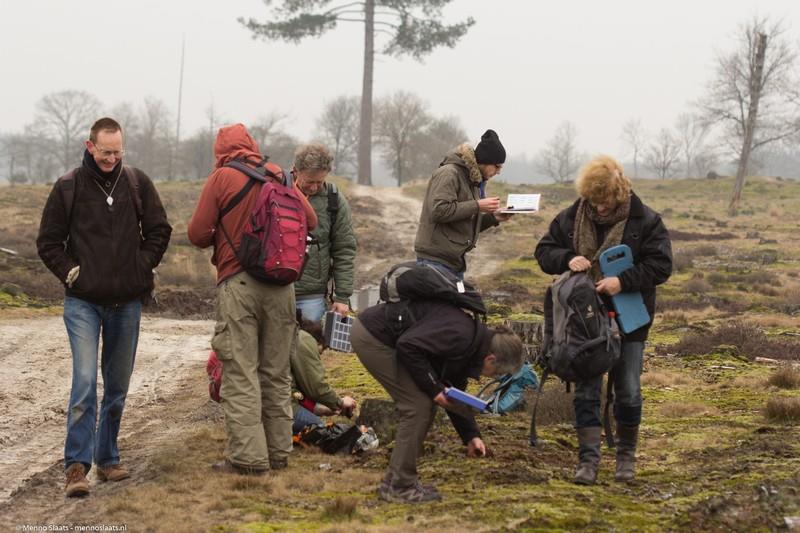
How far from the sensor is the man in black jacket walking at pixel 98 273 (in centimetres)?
564

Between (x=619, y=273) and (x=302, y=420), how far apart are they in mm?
2673

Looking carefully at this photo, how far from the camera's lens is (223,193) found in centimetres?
580

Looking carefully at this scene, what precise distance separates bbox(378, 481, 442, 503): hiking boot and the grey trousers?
0.03 metres

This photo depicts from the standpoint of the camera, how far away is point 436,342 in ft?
16.6

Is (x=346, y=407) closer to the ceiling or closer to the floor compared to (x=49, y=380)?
closer to the ceiling

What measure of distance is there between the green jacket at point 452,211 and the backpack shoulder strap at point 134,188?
206 cm

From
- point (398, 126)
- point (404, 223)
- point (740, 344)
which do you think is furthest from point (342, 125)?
point (740, 344)

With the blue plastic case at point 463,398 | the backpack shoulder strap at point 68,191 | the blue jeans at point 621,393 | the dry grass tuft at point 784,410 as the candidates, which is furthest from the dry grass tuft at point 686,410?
the backpack shoulder strap at point 68,191

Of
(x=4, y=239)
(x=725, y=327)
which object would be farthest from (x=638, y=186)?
(x=725, y=327)

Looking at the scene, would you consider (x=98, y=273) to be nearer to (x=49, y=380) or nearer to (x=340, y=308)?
(x=340, y=308)

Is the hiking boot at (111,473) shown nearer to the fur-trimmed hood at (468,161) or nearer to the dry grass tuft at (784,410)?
the fur-trimmed hood at (468,161)

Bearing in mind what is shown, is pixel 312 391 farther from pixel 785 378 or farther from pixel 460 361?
pixel 785 378

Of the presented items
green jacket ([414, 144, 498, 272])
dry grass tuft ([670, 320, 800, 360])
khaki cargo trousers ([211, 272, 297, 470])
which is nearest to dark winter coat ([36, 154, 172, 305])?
khaki cargo trousers ([211, 272, 297, 470])

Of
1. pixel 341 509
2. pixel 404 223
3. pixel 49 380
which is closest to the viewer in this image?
pixel 341 509
